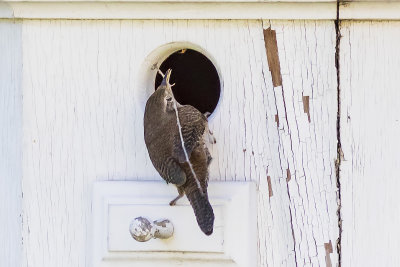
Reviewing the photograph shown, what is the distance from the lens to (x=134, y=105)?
6.04ft

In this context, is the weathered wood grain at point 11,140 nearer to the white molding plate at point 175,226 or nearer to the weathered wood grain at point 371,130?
the white molding plate at point 175,226

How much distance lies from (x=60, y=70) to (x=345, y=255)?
1.96ft

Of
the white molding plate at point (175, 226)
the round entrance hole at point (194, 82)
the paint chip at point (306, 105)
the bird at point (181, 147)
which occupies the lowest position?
the white molding plate at point (175, 226)

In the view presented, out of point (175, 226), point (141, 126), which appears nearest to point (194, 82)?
point (141, 126)

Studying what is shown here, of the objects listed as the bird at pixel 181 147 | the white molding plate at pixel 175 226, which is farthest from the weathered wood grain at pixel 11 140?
the bird at pixel 181 147

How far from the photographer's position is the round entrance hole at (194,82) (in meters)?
2.03

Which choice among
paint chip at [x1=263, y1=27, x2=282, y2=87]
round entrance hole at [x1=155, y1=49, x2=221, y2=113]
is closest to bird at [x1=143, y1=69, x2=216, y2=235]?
paint chip at [x1=263, y1=27, x2=282, y2=87]

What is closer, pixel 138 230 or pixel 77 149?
pixel 138 230

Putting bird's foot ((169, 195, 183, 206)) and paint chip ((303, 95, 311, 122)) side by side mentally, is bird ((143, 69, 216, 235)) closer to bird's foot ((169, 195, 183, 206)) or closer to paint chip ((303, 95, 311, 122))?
bird's foot ((169, 195, 183, 206))

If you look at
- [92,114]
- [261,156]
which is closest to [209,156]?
[261,156]

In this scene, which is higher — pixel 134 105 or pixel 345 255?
pixel 134 105

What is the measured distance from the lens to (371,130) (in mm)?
1792

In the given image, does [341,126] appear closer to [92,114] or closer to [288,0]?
[288,0]

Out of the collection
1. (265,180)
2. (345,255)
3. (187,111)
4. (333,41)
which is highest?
(333,41)
